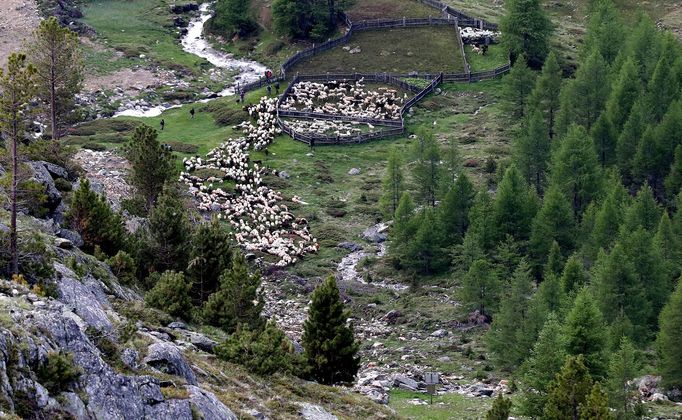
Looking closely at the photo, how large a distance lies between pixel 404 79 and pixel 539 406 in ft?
250

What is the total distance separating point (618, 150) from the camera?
330ft

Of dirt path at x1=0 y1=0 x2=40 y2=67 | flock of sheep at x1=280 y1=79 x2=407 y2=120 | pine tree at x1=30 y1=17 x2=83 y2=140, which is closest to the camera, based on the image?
pine tree at x1=30 y1=17 x2=83 y2=140

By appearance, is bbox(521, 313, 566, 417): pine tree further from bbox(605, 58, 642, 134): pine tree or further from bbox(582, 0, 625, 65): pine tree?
bbox(582, 0, 625, 65): pine tree

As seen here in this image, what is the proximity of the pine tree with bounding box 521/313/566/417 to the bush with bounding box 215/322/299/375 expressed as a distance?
13937 millimetres

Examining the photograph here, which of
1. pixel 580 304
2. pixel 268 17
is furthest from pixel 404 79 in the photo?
pixel 580 304

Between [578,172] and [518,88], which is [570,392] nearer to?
[578,172]

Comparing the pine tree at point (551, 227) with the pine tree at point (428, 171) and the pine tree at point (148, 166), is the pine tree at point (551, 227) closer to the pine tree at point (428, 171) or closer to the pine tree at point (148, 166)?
the pine tree at point (428, 171)

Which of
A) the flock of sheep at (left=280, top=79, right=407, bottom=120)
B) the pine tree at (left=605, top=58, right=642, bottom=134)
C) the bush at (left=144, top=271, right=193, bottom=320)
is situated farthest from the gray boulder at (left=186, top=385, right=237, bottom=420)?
the flock of sheep at (left=280, top=79, right=407, bottom=120)

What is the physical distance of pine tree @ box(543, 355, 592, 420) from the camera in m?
49.0

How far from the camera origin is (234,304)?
180 ft

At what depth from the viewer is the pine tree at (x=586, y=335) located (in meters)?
56.7

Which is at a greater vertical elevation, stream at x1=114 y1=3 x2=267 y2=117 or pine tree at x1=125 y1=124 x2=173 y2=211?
pine tree at x1=125 y1=124 x2=173 y2=211

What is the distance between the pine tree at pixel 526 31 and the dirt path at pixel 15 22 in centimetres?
6303

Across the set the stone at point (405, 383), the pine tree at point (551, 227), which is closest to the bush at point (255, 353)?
the stone at point (405, 383)
